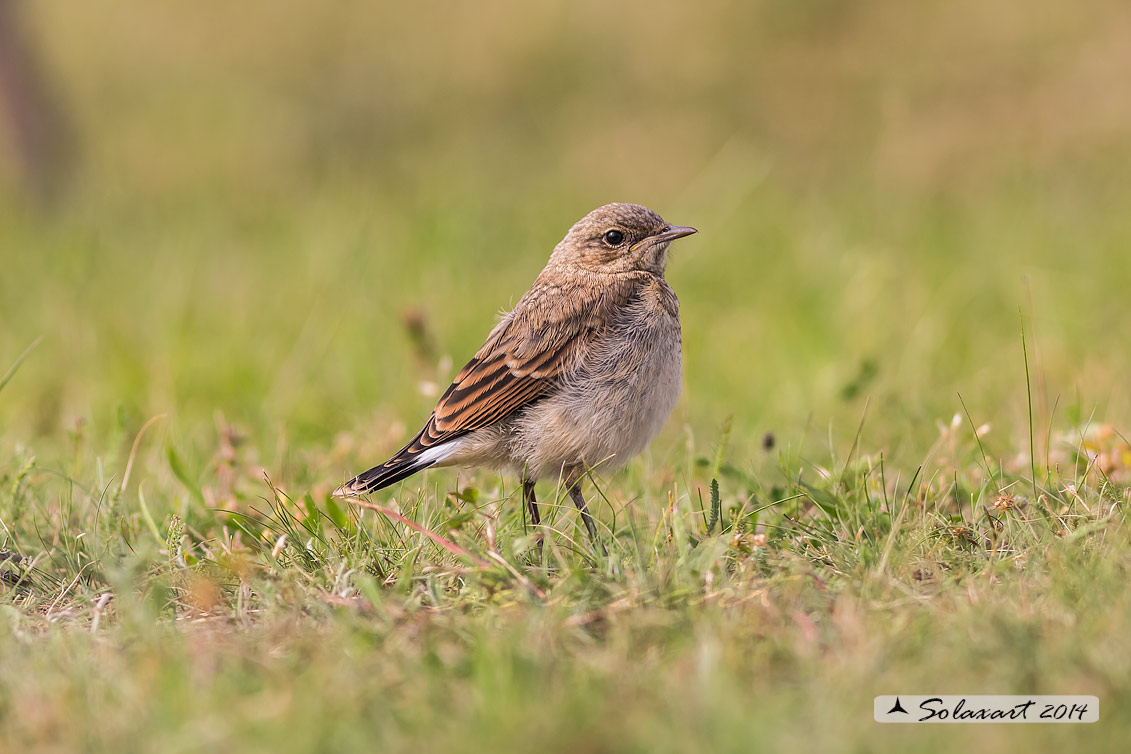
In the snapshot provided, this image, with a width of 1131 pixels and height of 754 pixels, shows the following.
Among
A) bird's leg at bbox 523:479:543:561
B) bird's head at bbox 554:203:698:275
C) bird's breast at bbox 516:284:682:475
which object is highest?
bird's head at bbox 554:203:698:275

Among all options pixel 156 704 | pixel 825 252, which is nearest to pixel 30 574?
pixel 156 704

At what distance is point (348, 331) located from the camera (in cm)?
833

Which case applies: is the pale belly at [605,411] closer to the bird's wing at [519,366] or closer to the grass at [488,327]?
the bird's wing at [519,366]

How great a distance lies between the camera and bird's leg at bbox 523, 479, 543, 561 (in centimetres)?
427

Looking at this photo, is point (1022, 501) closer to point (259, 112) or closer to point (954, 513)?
point (954, 513)

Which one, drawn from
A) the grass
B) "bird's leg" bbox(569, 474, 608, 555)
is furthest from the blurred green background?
"bird's leg" bbox(569, 474, 608, 555)

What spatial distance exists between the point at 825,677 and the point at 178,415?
4976 mm

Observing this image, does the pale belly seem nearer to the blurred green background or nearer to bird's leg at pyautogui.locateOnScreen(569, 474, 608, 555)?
bird's leg at pyautogui.locateOnScreen(569, 474, 608, 555)

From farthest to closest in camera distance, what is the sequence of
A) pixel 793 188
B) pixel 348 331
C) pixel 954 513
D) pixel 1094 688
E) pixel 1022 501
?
pixel 793 188 → pixel 348 331 → pixel 954 513 → pixel 1022 501 → pixel 1094 688

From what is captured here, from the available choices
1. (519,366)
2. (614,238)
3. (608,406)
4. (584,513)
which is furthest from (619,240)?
(584,513)

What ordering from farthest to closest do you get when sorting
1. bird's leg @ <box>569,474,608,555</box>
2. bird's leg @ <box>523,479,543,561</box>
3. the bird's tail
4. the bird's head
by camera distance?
the bird's head
the bird's tail
bird's leg @ <box>523,479,543,561</box>
bird's leg @ <box>569,474,608,555</box>

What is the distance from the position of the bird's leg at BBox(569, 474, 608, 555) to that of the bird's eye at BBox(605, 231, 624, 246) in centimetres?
113

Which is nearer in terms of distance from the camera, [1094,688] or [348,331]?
[1094,688]

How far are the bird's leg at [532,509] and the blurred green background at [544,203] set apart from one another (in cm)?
98
